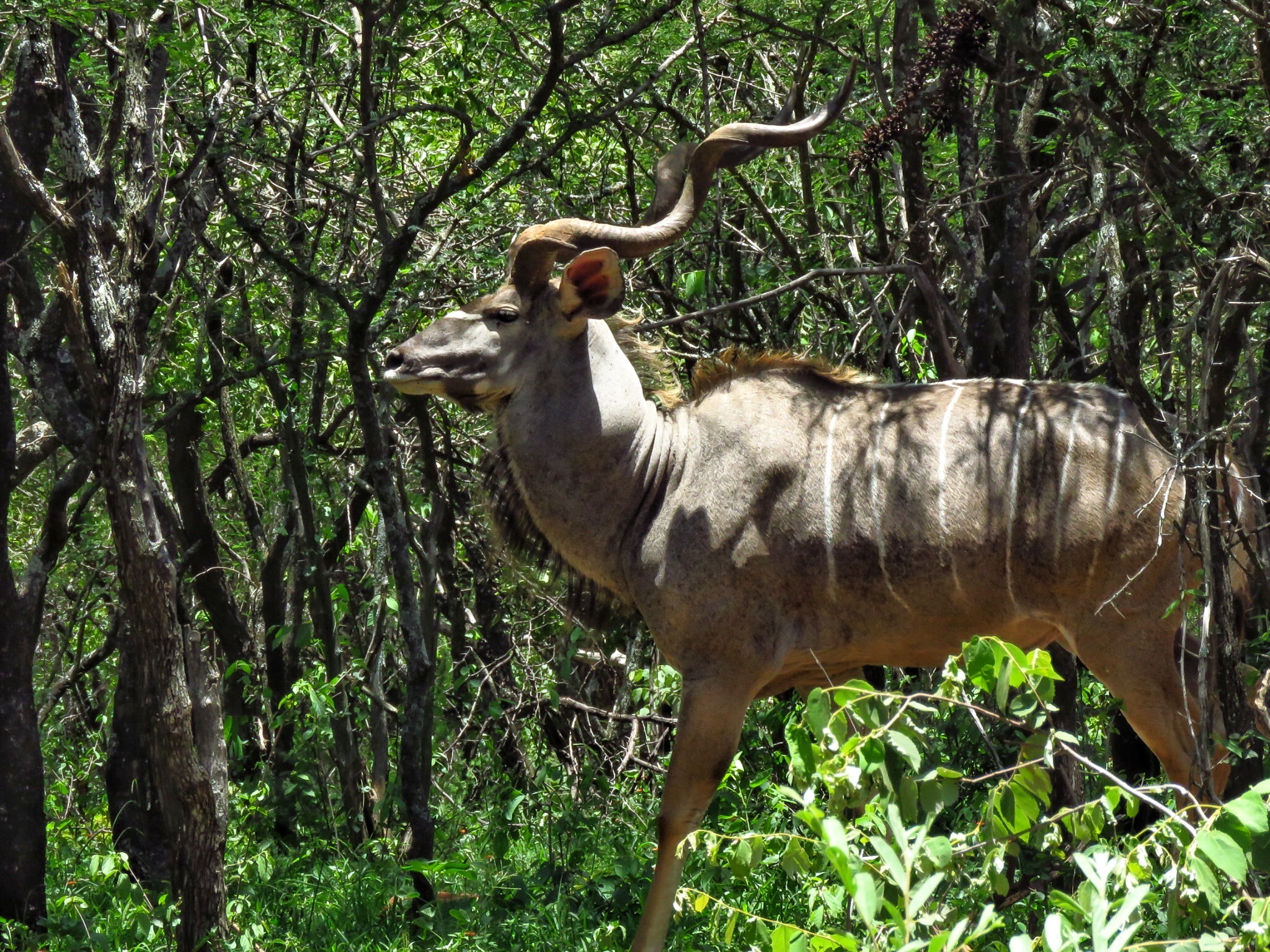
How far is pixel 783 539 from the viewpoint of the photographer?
155 inches

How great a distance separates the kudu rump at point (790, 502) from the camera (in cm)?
382

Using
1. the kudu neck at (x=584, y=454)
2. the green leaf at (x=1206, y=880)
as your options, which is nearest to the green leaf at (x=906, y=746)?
the green leaf at (x=1206, y=880)

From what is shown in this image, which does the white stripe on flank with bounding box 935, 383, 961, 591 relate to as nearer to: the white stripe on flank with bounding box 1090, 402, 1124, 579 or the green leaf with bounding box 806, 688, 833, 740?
the white stripe on flank with bounding box 1090, 402, 1124, 579

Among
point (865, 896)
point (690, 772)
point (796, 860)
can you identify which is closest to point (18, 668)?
point (690, 772)

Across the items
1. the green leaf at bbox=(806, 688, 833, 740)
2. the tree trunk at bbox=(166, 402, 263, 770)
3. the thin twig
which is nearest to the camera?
the green leaf at bbox=(806, 688, 833, 740)

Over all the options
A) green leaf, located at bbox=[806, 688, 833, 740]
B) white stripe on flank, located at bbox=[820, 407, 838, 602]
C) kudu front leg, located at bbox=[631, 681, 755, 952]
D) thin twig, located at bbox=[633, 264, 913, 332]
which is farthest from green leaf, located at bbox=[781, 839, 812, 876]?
thin twig, located at bbox=[633, 264, 913, 332]

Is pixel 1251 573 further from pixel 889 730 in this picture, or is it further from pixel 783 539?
pixel 889 730

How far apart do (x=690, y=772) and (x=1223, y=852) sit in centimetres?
198

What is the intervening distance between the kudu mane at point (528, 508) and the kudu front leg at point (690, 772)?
49 cm

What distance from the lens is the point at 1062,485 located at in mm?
3838

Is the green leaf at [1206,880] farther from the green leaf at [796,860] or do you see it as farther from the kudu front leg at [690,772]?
the kudu front leg at [690,772]

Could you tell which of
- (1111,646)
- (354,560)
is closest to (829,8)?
(1111,646)

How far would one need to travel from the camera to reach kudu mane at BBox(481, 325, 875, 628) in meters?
4.29

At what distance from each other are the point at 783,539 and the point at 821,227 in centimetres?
224
